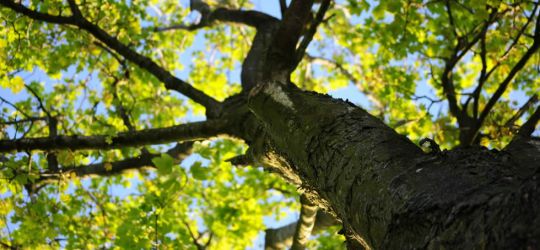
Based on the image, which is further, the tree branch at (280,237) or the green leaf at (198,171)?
the tree branch at (280,237)

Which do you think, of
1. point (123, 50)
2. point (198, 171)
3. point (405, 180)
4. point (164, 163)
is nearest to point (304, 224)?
point (198, 171)

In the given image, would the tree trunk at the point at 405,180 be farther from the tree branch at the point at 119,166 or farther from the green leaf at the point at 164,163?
the tree branch at the point at 119,166

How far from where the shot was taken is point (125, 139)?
3.78 meters

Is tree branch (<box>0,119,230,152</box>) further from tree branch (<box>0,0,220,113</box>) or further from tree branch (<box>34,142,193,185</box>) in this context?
tree branch (<box>34,142,193,185</box>)

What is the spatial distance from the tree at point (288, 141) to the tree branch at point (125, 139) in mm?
11

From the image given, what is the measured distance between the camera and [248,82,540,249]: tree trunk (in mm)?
1017

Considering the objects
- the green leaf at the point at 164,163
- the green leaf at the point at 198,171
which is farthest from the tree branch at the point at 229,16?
the green leaf at the point at 164,163

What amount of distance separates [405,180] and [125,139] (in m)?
2.83

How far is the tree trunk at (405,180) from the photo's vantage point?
102cm

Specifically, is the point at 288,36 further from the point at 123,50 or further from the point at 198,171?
the point at 123,50

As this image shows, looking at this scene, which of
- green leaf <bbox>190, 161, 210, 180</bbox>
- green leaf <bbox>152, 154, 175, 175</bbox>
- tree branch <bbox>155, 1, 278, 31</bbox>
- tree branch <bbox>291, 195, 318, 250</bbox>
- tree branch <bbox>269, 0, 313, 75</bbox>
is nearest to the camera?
green leaf <bbox>152, 154, 175, 175</bbox>

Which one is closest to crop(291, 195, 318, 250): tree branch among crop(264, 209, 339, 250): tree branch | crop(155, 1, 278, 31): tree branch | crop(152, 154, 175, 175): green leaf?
crop(264, 209, 339, 250): tree branch

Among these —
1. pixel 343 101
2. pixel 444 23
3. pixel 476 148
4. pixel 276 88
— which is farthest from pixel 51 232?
pixel 444 23

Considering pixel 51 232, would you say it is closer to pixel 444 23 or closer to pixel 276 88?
pixel 276 88
